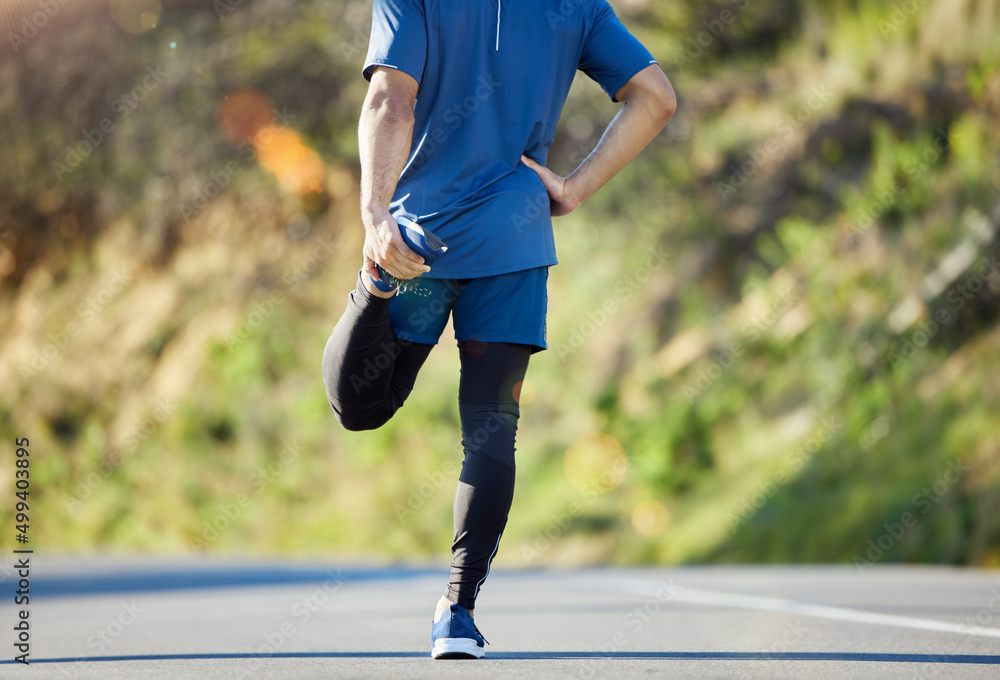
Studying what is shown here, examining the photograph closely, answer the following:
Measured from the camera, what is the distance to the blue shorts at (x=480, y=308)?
140 inches

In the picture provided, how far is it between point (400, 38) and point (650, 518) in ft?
33.0

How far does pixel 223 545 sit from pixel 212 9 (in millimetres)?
9691

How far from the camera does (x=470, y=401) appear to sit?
3562mm

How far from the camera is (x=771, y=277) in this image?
46.8 feet

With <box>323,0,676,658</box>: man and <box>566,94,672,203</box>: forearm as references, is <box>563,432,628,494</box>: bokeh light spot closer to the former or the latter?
<box>566,94,672,203</box>: forearm

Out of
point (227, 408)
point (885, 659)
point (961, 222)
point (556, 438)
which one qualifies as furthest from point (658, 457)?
point (885, 659)

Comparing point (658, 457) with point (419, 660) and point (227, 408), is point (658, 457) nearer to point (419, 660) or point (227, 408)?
point (227, 408)

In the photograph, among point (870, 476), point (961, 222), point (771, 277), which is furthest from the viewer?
point (771, 277)

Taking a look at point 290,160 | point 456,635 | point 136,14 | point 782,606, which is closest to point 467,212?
point 456,635

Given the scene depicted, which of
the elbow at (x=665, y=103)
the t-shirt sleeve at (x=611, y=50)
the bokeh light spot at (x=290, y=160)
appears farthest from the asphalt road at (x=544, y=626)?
the bokeh light spot at (x=290, y=160)

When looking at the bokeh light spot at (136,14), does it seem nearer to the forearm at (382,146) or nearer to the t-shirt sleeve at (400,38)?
the t-shirt sleeve at (400,38)

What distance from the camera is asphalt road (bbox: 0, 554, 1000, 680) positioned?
3.50 m

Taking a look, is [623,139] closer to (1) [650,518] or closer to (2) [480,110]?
(2) [480,110]

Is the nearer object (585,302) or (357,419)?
(357,419)
